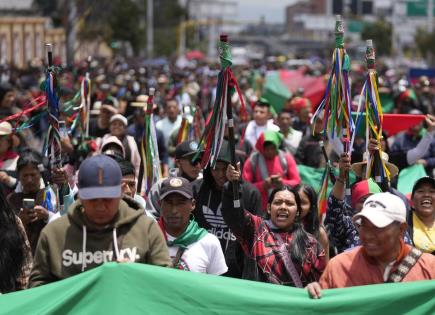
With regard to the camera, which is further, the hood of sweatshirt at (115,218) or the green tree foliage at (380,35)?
the green tree foliage at (380,35)

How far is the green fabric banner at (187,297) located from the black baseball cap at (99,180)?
0.37 m

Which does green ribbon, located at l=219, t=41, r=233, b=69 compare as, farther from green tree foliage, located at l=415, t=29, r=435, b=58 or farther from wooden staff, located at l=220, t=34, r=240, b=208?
green tree foliage, located at l=415, t=29, r=435, b=58

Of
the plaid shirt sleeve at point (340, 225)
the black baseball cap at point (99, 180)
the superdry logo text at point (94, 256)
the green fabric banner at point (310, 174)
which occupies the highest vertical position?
the black baseball cap at point (99, 180)

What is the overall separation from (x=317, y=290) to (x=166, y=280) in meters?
0.71

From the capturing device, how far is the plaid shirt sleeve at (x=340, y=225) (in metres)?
7.60

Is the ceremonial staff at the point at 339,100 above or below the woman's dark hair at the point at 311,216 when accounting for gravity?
above

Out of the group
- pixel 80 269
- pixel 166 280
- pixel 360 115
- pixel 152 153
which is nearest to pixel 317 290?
pixel 166 280

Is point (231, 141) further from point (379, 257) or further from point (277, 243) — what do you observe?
point (379, 257)

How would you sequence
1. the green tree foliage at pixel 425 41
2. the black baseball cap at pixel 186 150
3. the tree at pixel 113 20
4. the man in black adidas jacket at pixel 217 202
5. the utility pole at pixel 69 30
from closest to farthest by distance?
the man in black adidas jacket at pixel 217 202
the black baseball cap at pixel 186 150
the utility pole at pixel 69 30
the tree at pixel 113 20
the green tree foliage at pixel 425 41

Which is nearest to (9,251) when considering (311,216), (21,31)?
(311,216)

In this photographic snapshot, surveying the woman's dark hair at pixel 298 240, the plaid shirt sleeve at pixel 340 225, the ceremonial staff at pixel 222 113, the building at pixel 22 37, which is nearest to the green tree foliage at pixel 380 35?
the building at pixel 22 37

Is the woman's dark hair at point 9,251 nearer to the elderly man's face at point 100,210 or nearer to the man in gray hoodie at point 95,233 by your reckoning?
the man in gray hoodie at point 95,233

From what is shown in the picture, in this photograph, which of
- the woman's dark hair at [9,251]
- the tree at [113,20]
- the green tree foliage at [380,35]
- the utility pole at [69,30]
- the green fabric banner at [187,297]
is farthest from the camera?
the green tree foliage at [380,35]

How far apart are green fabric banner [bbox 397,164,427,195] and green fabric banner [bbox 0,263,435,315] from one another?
628 centimetres
